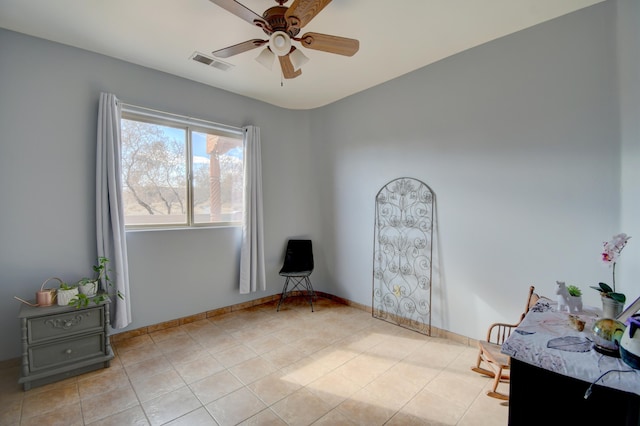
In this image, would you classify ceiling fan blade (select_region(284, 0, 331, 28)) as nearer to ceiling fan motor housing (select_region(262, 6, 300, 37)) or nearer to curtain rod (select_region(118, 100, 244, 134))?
ceiling fan motor housing (select_region(262, 6, 300, 37))

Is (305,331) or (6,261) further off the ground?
(6,261)

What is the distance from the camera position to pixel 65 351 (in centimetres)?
218

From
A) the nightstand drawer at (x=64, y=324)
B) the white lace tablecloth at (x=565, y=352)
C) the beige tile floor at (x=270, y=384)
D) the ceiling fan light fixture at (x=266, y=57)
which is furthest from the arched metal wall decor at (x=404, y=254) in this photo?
the nightstand drawer at (x=64, y=324)

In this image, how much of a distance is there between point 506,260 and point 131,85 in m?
3.99

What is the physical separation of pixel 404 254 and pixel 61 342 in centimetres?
320

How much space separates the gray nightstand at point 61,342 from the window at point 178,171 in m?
0.95

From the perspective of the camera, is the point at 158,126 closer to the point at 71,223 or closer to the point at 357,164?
the point at 71,223

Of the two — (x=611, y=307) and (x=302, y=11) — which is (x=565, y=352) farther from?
(x=302, y=11)

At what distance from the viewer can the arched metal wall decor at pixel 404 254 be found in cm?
296

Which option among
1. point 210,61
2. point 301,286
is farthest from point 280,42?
point 301,286

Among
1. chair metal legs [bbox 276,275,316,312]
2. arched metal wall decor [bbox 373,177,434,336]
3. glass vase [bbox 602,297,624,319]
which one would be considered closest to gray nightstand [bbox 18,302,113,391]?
chair metal legs [bbox 276,275,316,312]

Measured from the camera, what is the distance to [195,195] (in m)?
3.27

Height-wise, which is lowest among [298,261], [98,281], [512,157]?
[298,261]

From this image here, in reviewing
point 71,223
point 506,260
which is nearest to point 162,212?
point 71,223
